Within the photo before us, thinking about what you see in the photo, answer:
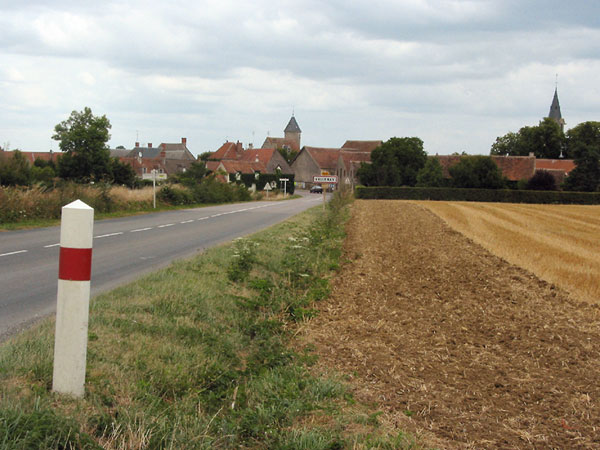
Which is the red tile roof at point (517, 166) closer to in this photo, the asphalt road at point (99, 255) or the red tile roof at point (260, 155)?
the red tile roof at point (260, 155)

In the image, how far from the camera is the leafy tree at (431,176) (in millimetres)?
77500

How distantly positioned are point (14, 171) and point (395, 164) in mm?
60701

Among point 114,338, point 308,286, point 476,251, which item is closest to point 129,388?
point 114,338

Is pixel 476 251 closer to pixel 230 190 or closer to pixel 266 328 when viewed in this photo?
pixel 266 328

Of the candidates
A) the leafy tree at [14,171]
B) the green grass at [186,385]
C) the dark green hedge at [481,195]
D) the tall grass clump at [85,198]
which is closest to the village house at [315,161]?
the dark green hedge at [481,195]

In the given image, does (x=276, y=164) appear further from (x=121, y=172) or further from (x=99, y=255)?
(x=99, y=255)

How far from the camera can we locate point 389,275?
36.0 ft

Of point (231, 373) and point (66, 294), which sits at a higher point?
point (66, 294)

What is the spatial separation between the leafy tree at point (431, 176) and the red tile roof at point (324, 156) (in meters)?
46.5

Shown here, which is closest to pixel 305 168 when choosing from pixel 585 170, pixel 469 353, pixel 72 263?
pixel 585 170

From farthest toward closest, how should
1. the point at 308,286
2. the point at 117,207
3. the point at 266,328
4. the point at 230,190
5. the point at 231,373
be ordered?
the point at 230,190 → the point at 117,207 → the point at 308,286 → the point at 266,328 → the point at 231,373

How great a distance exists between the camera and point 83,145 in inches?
2566

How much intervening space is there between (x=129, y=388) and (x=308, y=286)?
16.6 feet

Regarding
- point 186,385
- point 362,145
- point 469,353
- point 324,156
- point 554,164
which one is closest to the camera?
point 186,385
